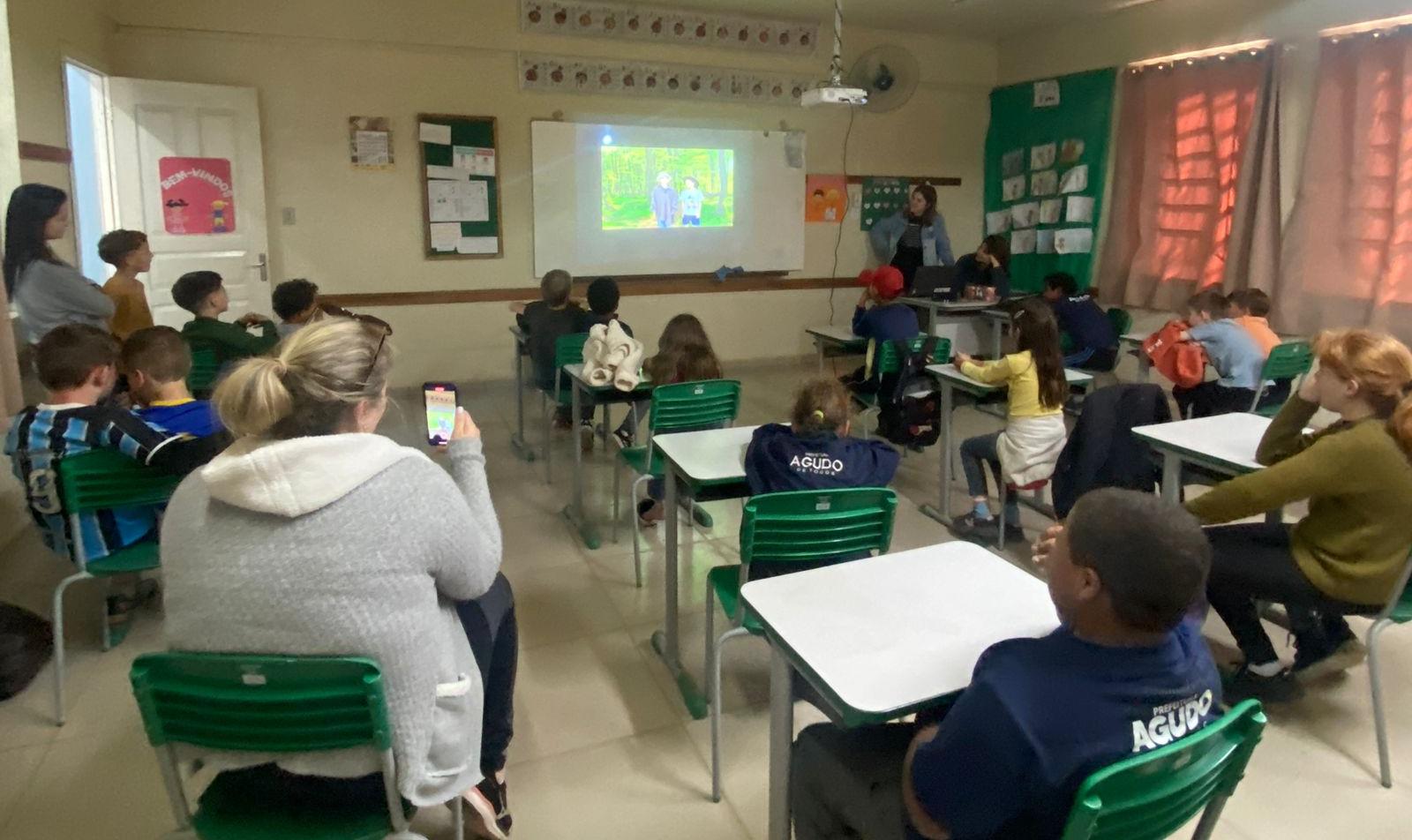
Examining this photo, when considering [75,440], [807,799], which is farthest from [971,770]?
[75,440]

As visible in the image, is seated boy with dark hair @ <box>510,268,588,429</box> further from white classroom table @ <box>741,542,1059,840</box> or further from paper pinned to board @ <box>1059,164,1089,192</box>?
paper pinned to board @ <box>1059,164,1089,192</box>

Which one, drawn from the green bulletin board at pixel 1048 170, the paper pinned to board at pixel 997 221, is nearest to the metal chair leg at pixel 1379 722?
the green bulletin board at pixel 1048 170

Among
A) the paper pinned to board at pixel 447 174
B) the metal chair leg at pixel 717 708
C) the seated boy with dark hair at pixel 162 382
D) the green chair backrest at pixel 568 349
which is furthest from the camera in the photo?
the paper pinned to board at pixel 447 174

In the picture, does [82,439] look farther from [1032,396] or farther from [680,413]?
[1032,396]

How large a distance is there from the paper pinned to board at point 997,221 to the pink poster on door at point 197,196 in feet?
19.3

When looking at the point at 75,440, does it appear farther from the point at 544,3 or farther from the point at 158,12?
the point at 544,3

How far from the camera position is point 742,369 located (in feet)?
23.7

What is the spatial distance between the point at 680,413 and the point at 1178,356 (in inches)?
104

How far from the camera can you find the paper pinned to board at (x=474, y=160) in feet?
20.1

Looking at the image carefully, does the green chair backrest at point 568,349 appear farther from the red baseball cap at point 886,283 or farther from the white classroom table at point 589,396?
the red baseball cap at point 886,283

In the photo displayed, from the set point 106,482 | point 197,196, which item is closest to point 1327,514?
point 106,482

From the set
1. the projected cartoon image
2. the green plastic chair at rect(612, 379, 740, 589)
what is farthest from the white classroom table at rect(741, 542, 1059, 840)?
the projected cartoon image

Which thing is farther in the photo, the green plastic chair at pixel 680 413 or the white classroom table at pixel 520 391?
the white classroom table at pixel 520 391

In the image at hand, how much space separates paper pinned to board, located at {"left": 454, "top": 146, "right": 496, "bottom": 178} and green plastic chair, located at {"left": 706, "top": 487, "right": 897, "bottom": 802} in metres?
4.80
